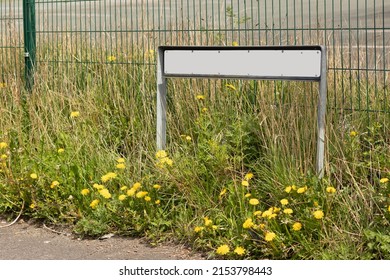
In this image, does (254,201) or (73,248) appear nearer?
(254,201)

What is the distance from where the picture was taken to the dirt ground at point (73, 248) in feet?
16.9

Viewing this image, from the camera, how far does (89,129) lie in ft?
21.9

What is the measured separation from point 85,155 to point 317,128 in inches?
79.1

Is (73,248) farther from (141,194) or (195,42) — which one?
(195,42)

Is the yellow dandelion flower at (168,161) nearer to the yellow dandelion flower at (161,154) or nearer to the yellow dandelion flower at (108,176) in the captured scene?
the yellow dandelion flower at (161,154)

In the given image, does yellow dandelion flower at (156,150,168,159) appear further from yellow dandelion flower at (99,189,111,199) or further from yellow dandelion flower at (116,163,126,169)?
yellow dandelion flower at (99,189,111,199)

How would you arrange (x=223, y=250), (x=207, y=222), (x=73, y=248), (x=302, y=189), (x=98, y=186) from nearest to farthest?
(x=223, y=250) < (x=302, y=189) < (x=207, y=222) < (x=73, y=248) < (x=98, y=186)

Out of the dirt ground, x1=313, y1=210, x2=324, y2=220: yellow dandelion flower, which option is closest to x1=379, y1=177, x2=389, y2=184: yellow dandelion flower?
x1=313, y1=210, x2=324, y2=220: yellow dandelion flower

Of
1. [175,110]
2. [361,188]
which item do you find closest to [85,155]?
[175,110]

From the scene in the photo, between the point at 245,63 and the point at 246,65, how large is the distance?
19 mm

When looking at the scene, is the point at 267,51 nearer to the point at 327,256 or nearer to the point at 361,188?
the point at 361,188

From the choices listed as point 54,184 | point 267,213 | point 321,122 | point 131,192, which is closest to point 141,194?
point 131,192

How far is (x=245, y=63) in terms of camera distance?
5.64 meters

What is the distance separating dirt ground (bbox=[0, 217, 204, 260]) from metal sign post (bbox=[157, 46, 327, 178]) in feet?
3.26
